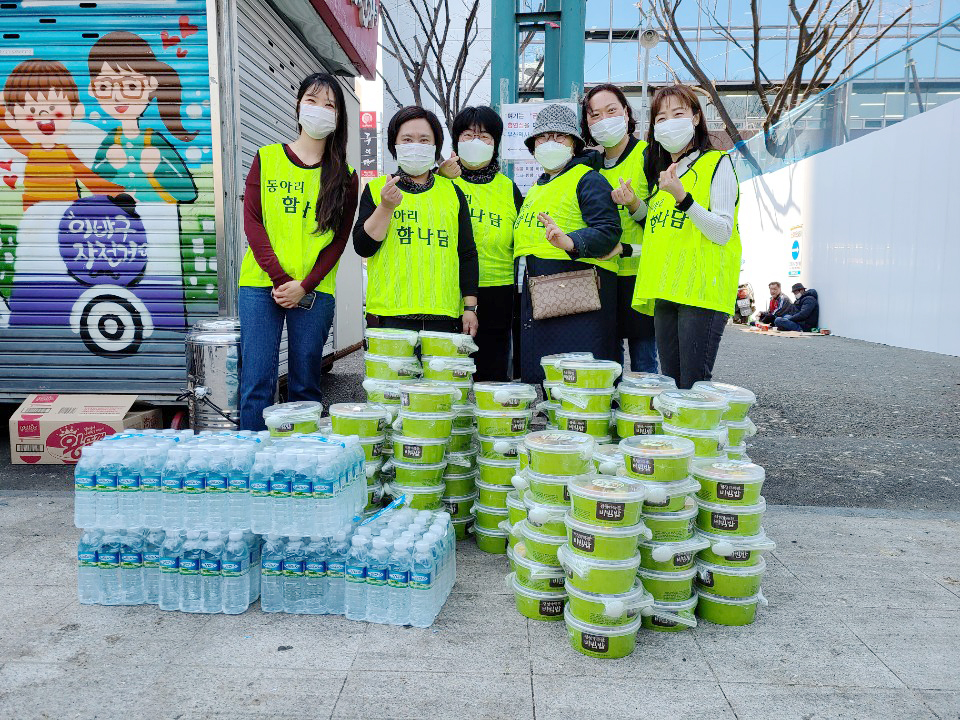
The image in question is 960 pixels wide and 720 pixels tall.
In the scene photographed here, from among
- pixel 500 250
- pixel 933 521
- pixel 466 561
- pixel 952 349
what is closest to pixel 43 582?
pixel 466 561

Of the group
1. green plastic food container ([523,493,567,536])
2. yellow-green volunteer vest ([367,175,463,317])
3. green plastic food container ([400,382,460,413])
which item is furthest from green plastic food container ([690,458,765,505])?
yellow-green volunteer vest ([367,175,463,317])

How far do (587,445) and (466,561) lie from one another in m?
0.90

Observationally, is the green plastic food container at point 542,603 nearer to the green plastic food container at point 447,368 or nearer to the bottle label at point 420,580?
the bottle label at point 420,580

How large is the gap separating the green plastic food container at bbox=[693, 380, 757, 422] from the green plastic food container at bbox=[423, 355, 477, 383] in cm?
113

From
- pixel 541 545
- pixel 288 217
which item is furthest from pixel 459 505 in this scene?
pixel 288 217

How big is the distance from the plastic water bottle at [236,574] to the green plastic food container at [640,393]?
1.78 metres

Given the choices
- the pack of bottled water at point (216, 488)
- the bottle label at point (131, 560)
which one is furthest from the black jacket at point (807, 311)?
the bottle label at point (131, 560)

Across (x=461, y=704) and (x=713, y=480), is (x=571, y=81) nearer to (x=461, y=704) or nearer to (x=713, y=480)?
(x=713, y=480)

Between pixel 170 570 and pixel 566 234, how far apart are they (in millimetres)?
2365

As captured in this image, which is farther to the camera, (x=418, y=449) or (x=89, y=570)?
(x=418, y=449)

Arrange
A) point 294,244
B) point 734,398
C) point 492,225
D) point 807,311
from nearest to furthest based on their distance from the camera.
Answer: point 734,398, point 294,244, point 492,225, point 807,311

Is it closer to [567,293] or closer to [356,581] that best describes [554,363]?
[567,293]

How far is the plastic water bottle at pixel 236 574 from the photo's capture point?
8.83ft

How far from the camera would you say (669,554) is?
265 cm
